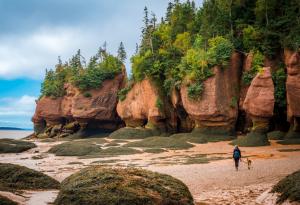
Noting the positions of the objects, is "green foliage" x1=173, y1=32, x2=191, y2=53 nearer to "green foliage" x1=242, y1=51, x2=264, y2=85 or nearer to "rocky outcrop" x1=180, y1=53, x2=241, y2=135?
"rocky outcrop" x1=180, y1=53, x2=241, y2=135

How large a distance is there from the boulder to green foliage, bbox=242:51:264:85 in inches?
1339

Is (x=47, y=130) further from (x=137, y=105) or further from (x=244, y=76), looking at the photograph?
(x=244, y=76)

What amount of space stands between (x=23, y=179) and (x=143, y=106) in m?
46.0

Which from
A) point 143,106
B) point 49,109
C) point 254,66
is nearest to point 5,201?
point 254,66

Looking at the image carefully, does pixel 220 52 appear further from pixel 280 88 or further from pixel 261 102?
pixel 261 102

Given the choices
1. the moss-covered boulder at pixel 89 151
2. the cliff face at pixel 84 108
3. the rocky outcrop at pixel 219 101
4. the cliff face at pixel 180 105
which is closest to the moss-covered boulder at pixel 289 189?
the moss-covered boulder at pixel 89 151

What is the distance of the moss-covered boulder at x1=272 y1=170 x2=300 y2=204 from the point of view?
43.4 ft

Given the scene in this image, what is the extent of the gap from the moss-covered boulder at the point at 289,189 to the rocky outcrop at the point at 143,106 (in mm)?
44919

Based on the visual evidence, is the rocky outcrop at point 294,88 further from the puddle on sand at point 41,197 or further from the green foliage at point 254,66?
the puddle on sand at point 41,197

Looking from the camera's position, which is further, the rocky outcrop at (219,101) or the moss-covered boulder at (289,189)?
the rocky outcrop at (219,101)

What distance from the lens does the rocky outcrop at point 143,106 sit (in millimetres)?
59969

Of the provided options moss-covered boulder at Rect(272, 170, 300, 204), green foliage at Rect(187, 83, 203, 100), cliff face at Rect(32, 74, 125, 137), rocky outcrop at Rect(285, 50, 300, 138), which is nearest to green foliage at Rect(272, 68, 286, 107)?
rocky outcrop at Rect(285, 50, 300, 138)

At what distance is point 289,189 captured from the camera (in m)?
13.8

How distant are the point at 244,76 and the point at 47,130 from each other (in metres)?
51.6
